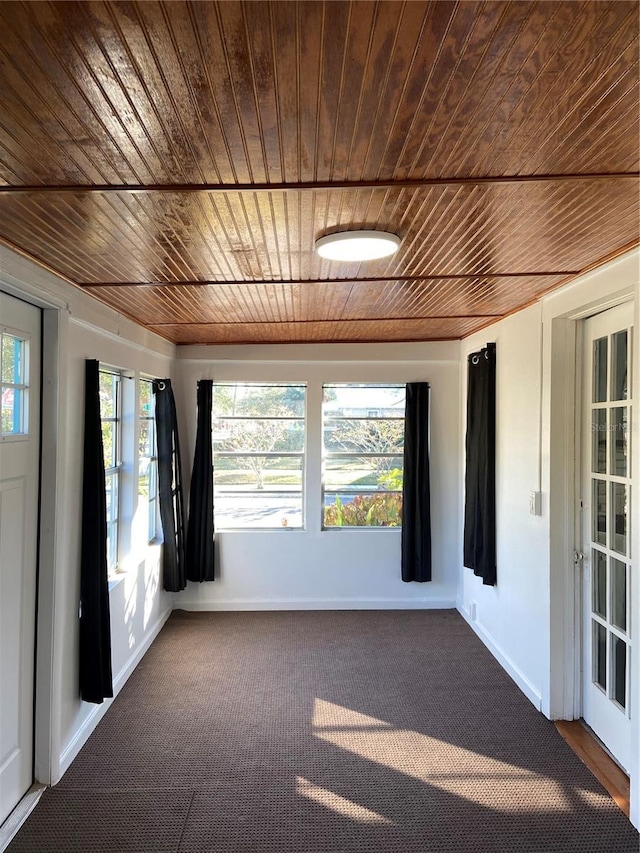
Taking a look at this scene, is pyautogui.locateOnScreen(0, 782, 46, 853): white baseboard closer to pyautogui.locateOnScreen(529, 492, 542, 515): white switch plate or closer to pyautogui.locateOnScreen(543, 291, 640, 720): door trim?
pyautogui.locateOnScreen(543, 291, 640, 720): door trim

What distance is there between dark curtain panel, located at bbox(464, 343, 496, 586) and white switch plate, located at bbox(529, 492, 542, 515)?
69 cm

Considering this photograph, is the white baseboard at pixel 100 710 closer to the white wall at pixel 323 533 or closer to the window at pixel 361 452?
the white wall at pixel 323 533

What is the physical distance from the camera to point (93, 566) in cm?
283

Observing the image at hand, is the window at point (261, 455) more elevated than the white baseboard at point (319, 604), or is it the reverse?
the window at point (261, 455)

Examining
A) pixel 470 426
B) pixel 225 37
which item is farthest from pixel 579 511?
pixel 225 37

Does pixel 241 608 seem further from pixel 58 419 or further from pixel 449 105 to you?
pixel 449 105

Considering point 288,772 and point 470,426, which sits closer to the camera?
point 288,772

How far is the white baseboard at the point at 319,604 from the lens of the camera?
4.90 m

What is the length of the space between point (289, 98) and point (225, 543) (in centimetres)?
422

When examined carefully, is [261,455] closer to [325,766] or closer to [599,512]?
[325,766]

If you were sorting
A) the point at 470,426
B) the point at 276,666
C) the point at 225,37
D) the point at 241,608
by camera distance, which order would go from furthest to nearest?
the point at 241,608 < the point at 470,426 < the point at 276,666 < the point at 225,37

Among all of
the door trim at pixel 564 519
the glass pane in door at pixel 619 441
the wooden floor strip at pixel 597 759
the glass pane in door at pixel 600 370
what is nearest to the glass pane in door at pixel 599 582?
the door trim at pixel 564 519

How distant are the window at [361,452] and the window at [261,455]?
27cm

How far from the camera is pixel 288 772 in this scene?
103 inches
